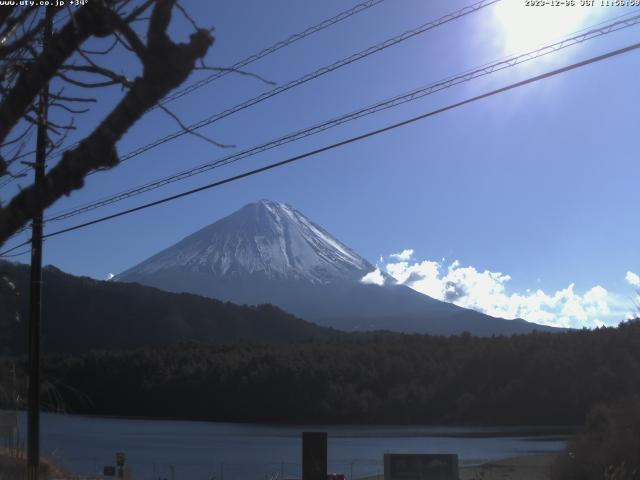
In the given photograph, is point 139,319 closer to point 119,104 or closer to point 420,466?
point 420,466

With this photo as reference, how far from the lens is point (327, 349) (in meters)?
94.3

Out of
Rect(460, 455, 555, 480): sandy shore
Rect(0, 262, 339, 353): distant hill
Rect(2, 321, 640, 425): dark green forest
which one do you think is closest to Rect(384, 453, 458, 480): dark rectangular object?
Rect(460, 455, 555, 480): sandy shore

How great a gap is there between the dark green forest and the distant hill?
11.2m

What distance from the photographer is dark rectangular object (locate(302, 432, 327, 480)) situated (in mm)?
15789

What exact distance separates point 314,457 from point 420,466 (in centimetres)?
528

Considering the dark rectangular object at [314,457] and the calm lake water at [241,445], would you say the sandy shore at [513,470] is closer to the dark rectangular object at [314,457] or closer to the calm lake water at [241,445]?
the calm lake water at [241,445]

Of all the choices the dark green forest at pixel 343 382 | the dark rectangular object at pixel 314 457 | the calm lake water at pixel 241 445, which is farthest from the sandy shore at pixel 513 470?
the dark green forest at pixel 343 382

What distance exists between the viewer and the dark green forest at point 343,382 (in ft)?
247

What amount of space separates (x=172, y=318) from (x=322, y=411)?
34493 millimetres

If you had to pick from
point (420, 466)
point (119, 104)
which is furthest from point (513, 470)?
point (119, 104)

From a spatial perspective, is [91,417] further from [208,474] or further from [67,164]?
[67,164]

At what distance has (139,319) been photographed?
4350 inches

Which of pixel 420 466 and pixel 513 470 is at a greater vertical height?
pixel 420 466

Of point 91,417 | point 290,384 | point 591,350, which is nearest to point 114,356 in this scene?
point 91,417
